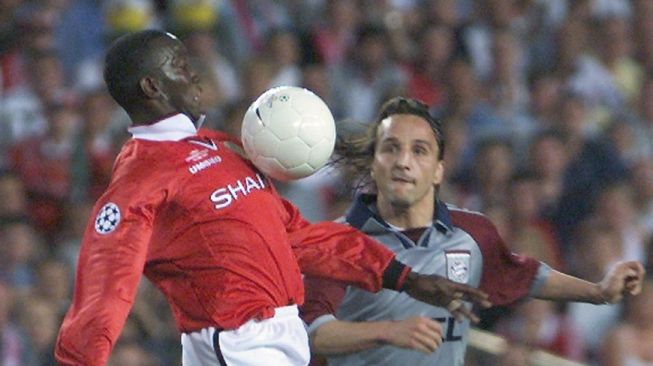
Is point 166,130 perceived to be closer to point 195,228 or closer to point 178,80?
point 178,80

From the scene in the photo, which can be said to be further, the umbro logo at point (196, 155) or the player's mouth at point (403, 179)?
the player's mouth at point (403, 179)

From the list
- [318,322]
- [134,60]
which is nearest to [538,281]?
[318,322]

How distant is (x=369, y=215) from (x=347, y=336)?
0.69 metres

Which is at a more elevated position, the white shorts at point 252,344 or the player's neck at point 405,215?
the player's neck at point 405,215

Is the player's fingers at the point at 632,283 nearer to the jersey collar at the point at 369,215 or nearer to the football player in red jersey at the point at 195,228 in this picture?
the jersey collar at the point at 369,215

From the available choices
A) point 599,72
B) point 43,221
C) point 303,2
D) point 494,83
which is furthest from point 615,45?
point 43,221

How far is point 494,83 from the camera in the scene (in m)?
10.7

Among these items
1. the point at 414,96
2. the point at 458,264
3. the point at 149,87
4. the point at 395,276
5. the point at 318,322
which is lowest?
the point at 414,96

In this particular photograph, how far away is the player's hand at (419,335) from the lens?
15.7 feet

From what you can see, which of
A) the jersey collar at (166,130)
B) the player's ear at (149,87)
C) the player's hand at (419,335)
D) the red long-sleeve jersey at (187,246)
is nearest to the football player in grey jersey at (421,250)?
the red long-sleeve jersey at (187,246)

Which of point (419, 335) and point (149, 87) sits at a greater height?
point (149, 87)

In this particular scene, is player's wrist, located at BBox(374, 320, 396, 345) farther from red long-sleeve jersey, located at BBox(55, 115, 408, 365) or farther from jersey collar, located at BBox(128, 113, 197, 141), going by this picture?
jersey collar, located at BBox(128, 113, 197, 141)

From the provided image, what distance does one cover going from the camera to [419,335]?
15.7ft

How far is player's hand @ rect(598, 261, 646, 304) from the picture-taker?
547 cm
